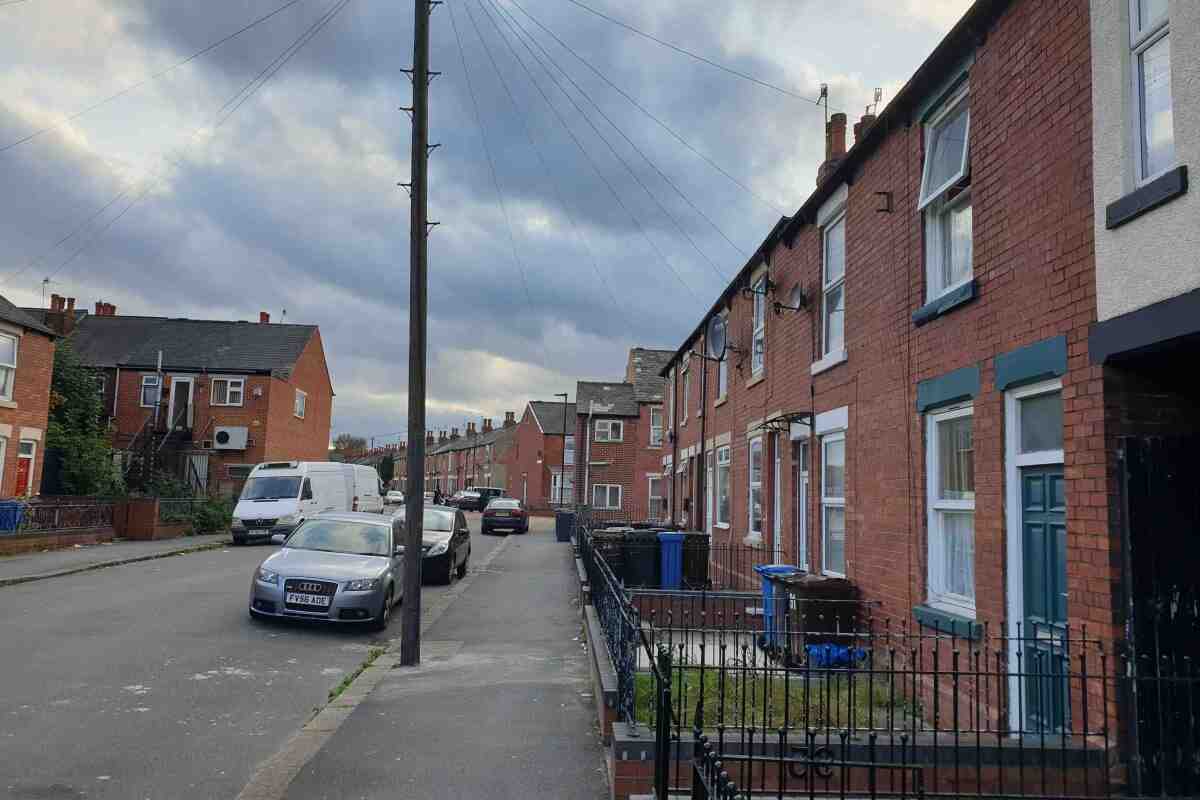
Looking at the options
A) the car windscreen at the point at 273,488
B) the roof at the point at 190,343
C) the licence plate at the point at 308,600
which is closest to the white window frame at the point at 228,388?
the roof at the point at 190,343

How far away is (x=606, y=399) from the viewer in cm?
5216

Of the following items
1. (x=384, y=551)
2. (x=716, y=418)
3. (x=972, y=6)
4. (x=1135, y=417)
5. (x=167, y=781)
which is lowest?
(x=167, y=781)

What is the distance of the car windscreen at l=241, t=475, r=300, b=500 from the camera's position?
2722 cm

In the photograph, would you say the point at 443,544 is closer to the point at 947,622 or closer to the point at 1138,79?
the point at 947,622

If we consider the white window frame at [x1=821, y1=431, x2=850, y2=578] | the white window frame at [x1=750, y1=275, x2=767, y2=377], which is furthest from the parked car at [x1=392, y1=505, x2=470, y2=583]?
the white window frame at [x1=821, y1=431, x2=850, y2=578]

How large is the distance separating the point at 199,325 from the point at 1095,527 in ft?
152

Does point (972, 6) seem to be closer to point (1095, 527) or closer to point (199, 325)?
point (1095, 527)

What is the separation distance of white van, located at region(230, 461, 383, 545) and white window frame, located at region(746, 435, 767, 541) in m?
14.3

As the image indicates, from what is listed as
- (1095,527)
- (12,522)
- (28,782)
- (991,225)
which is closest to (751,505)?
(991,225)

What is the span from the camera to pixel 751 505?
15.4 meters

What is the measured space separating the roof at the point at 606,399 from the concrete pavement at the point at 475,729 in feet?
128

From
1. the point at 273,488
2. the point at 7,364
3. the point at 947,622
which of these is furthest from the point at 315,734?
the point at 7,364

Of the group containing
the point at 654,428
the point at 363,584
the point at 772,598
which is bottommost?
the point at 363,584

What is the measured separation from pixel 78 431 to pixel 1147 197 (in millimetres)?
36828
